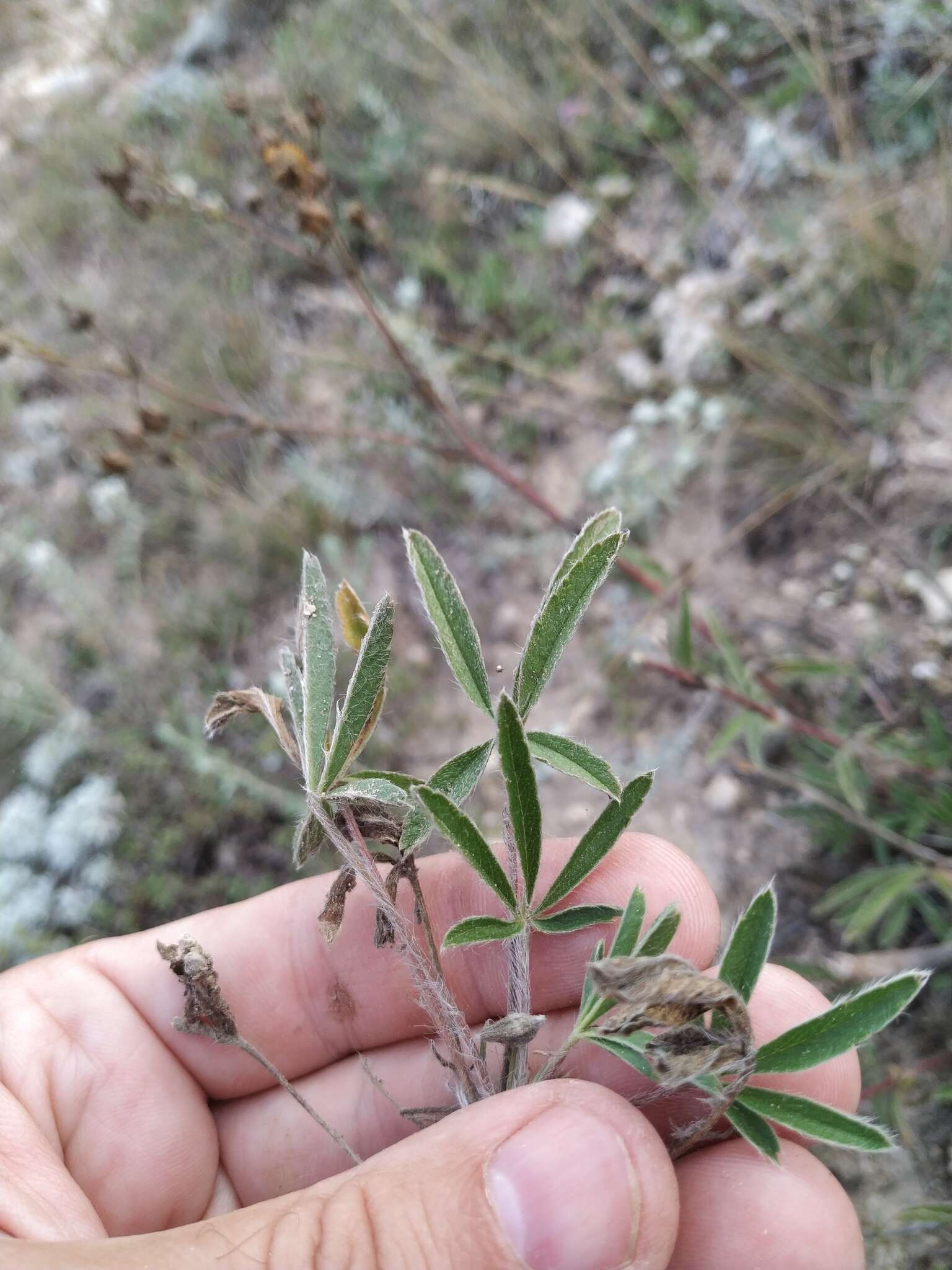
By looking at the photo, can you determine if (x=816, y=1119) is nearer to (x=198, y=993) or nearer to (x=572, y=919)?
(x=572, y=919)

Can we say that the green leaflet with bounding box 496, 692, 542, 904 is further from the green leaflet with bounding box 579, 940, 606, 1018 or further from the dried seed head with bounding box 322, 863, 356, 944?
the dried seed head with bounding box 322, 863, 356, 944

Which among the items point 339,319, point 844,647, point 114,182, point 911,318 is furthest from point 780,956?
point 339,319

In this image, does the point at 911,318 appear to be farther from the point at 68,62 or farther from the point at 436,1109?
the point at 68,62

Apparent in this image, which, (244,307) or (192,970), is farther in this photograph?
(244,307)

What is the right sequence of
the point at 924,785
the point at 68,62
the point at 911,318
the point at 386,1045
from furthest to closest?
the point at 68,62 → the point at 911,318 → the point at 924,785 → the point at 386,1045

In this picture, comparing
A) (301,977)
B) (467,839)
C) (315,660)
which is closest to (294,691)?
(315,660)

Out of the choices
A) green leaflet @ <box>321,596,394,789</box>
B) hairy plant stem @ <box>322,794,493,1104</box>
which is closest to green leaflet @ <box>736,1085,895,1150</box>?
hairy plant stem @ <box>322,794,493,1104</box>
